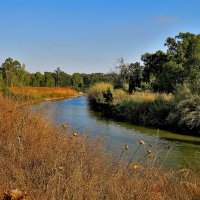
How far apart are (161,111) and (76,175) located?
24.2m

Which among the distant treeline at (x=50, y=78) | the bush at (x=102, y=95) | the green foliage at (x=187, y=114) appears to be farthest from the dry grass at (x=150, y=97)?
the distant treeline at (x=50, y=78)

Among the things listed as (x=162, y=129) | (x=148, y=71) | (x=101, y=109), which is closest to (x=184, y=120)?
(x=162, y=129)

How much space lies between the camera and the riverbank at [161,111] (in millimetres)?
25297

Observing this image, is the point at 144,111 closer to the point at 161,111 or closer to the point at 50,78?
the point at 161,111

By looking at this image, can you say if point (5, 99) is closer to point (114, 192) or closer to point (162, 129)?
point (114, 192)

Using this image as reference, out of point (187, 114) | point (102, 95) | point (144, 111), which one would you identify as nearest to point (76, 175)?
point (187, 114)

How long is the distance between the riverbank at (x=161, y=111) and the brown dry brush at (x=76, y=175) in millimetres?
15560

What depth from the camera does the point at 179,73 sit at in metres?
37.4

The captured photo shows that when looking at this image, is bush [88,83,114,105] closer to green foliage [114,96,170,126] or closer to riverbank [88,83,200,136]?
riverbank [88,83,200,136]

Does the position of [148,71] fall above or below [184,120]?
above

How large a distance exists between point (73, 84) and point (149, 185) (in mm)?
116125

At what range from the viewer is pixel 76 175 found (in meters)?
5.45

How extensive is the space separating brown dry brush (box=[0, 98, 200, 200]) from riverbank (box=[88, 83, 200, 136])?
15.6 metres

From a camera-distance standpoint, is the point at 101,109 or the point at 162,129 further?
the point at 101,109
